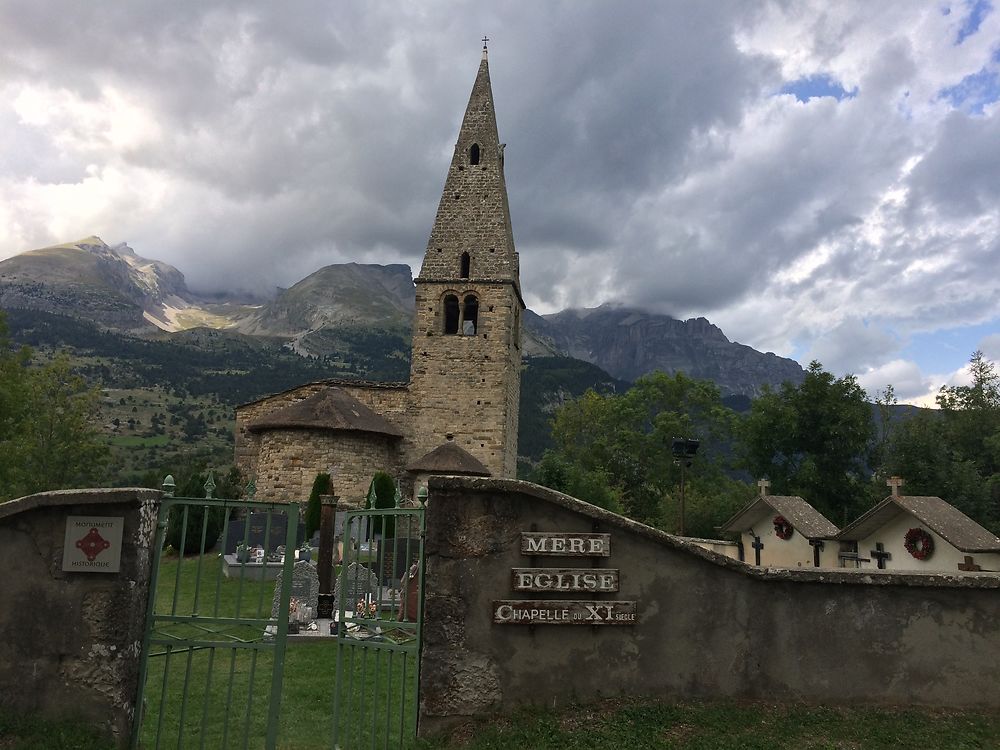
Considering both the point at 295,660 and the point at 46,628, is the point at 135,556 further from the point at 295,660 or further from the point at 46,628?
the point at 295,660

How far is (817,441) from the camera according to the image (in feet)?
123

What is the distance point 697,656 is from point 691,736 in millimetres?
645

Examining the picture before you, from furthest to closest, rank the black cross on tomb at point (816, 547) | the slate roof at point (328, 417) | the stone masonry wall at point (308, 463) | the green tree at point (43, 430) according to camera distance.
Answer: the slate roof at point (328, 417) < the stone masonry wall at point (308, 463) < the green tree at point (43, 430) < the black cross on tomb at point (816, 547)

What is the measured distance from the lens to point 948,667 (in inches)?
235

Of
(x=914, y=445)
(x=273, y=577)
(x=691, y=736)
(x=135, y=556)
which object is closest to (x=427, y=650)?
(x=691, y=736)

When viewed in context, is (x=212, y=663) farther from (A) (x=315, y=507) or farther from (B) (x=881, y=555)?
(B) (x=881, y=555)

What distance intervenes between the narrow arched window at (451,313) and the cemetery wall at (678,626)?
24.7 metres

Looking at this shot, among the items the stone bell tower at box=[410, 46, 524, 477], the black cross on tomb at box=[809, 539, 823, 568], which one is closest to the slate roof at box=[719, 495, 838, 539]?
the black cross on tomb at box=[809, 539, 823, 568]

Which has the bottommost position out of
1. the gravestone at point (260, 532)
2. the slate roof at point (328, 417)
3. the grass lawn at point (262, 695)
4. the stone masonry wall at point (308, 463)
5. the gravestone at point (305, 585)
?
the grass lawn at point (262, 695)

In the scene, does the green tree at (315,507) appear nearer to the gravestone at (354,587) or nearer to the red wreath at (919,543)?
the gravestone at (354,587)

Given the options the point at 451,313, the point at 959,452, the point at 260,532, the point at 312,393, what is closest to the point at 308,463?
the point at 312,393

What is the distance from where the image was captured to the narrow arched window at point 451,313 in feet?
99.8

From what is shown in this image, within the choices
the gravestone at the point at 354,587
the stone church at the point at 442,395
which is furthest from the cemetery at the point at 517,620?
the stone church at the point at 442,395

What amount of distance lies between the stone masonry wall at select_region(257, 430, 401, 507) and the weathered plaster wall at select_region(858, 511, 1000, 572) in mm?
16583
